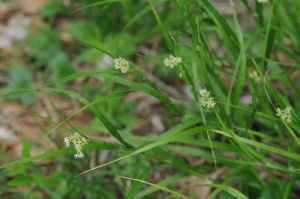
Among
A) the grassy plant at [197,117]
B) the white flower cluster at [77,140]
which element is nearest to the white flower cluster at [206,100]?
the grassy plant at [197,117]

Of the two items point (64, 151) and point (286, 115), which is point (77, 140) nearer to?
point (64, 151)

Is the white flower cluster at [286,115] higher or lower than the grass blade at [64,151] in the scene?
higher

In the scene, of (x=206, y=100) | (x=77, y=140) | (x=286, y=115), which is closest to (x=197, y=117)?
(x=206, y=100)

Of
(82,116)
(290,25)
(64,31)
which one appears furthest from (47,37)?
(290,25)

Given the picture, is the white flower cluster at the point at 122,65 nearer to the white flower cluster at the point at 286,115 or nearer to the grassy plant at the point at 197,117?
the grassy plant at the point at 197,117

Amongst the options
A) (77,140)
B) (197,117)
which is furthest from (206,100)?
(77,140)

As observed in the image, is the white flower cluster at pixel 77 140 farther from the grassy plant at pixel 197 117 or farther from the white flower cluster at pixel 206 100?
the white flower cluster at pixel 206 100

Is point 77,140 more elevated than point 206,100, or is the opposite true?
point 206,100

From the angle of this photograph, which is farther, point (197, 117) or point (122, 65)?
point (197, 117)

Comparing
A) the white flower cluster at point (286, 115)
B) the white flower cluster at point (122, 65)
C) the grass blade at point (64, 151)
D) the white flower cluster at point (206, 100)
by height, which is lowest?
the grass blade at point (64, 151)

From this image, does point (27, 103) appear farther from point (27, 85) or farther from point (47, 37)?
point (47, 37)
